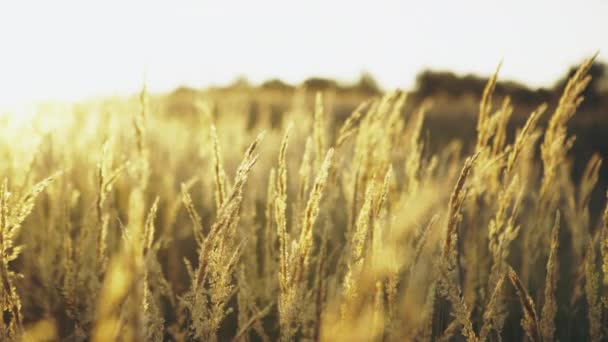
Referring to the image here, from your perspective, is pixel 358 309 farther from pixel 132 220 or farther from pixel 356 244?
pixel 132 220

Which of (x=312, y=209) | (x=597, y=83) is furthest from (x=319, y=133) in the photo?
(x=597, y=83)

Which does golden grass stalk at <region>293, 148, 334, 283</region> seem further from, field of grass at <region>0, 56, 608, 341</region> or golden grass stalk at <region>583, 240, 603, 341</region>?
golden grass stalk at <region>583, 240, 603, 341</region>

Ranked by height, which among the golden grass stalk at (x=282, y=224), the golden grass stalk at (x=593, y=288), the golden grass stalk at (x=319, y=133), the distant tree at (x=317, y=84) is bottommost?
the golden grass stalk at (x=593, y=288)

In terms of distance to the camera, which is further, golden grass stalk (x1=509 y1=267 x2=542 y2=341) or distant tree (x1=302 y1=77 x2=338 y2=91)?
distant tree (x1=302 y1=77 x2=338 y2=91)

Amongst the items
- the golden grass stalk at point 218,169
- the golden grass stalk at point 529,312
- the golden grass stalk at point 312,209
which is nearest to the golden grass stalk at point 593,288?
the golden grass stalk at point 529,312

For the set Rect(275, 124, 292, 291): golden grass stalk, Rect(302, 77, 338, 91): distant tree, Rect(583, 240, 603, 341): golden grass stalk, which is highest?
Rect(302, 77, 338, 91): distant tree

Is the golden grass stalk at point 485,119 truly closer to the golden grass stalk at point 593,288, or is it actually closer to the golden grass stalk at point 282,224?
the golden grass stalk at point 593,288

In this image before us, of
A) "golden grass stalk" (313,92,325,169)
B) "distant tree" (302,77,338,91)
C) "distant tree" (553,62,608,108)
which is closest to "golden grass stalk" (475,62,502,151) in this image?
Result: "golden grass stalk" (313,92,325,169)

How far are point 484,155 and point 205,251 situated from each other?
1.21 meters

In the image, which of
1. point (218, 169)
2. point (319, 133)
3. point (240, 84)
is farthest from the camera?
point (240, 84)

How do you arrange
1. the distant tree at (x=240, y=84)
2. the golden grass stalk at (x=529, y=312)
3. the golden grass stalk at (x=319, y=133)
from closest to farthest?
the golden grass stalk at (x=529, y=312) → the golden grass stalk at (x=319, y=133) → the distant tree at (x=240, y=84)

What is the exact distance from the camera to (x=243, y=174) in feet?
3.23

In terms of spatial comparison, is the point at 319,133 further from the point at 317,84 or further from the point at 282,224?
the point at 317,84

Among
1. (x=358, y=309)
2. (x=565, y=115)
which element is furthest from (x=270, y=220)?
(x=565, y=115)
